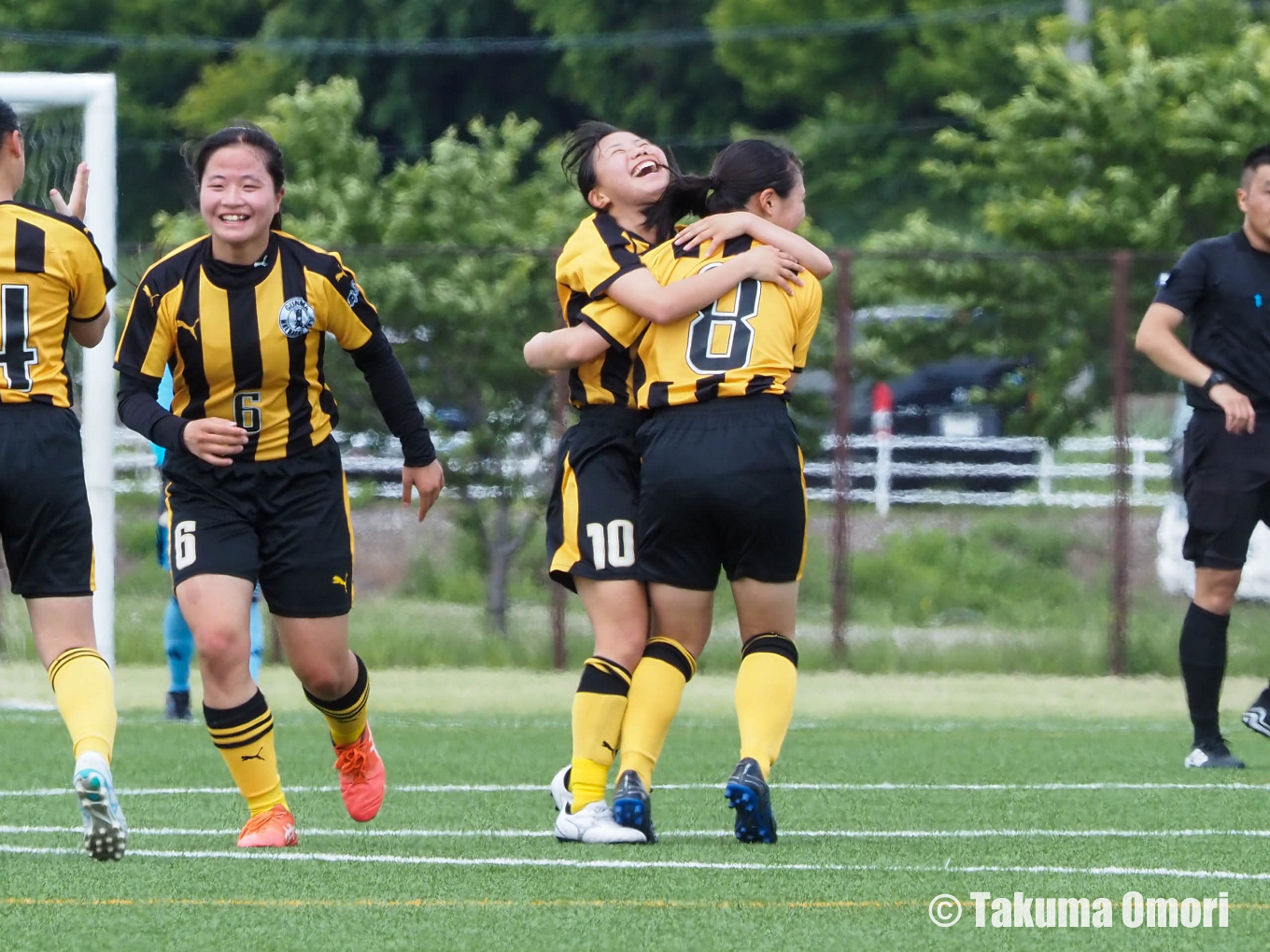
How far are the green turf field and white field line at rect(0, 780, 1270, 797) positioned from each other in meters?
0.02

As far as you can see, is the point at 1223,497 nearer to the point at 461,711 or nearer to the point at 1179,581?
the point at 461,711

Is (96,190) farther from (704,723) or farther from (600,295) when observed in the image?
(600,295)

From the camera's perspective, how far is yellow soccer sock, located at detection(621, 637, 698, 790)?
5.73 meters

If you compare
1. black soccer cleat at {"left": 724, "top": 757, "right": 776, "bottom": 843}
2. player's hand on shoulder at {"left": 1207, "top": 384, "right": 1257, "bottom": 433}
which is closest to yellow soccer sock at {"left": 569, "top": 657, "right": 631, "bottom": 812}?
black soccer cleat at {"left": 724, "top": 757, "right": 776, "bottom": 843}

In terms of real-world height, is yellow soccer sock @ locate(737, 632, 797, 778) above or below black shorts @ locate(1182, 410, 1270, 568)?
below

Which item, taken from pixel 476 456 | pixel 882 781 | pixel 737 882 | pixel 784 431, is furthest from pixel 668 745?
pixel 476 456

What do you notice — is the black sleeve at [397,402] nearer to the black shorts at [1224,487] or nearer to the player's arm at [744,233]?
the player's arm at [744,233]

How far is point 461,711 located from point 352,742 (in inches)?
179

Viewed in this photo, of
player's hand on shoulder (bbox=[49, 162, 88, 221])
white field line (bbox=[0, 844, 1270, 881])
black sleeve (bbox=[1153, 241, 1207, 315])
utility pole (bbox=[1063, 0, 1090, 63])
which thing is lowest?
white field line (bbox=[0, 844, 1270, 881])

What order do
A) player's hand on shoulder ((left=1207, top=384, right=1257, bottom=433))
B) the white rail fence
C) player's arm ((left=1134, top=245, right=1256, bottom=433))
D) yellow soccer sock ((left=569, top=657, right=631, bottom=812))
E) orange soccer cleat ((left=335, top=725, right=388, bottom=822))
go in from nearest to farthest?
1. yellow soccer sock ((left=569, top=657, right=631, bottom=812))
2. orange soccer cleat ((left=335, top=725, right=388, bottom=822))
3. player's hand on shoulder ((left=1207, top=384, right=1257, bottom=433))
4. player's arm ((left=1134, top=245, right=1256, bottom=433))
5. the white rail fence

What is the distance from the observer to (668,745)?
871 centimetres

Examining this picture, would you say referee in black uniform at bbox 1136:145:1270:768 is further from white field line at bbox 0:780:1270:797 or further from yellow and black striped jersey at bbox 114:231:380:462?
yellow and black striped jersey at bbox 114:231:380:462

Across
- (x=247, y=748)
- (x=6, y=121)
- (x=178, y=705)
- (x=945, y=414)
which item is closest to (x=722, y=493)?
(x=247, y=748)

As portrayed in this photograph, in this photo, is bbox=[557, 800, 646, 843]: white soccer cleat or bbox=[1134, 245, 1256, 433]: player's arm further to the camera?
bbox=[1134, 245, 1256, 433]: player's arm
